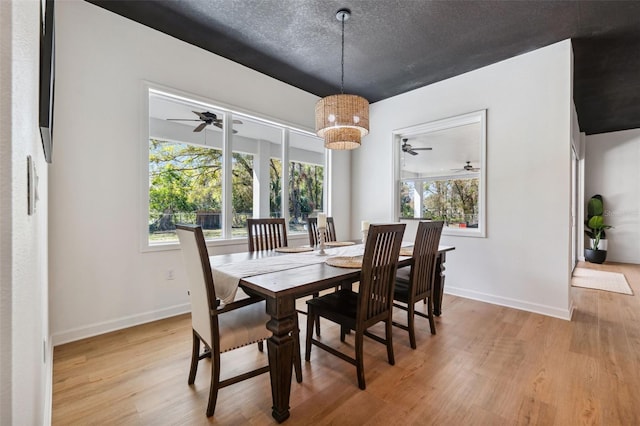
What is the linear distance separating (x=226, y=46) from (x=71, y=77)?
148cm

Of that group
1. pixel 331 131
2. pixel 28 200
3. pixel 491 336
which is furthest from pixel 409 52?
pixel 28 200

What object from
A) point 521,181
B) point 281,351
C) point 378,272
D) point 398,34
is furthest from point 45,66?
point 521,181

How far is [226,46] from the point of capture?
3189mm

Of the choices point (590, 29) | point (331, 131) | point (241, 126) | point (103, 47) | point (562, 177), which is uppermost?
point (590, 29)

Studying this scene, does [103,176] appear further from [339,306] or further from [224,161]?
[339,306]

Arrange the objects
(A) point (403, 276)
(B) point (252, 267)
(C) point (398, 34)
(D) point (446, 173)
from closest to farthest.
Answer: (B) point (252, 267)
(A) point (403, 276)
(C) point (398, 34)
(D) point (446, 173)

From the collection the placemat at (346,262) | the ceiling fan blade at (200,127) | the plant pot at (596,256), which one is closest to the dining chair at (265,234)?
the placemat at (346,262)

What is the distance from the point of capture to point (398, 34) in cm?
294

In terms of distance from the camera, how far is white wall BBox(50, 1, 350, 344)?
2.42m

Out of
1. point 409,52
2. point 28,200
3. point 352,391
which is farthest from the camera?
point 409,52

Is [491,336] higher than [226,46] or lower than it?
lower

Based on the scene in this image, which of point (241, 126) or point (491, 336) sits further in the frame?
point (241, 126)

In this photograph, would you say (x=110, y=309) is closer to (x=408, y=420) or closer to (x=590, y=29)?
(x=408, y=420)

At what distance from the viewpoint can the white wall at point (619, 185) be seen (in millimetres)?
5965
